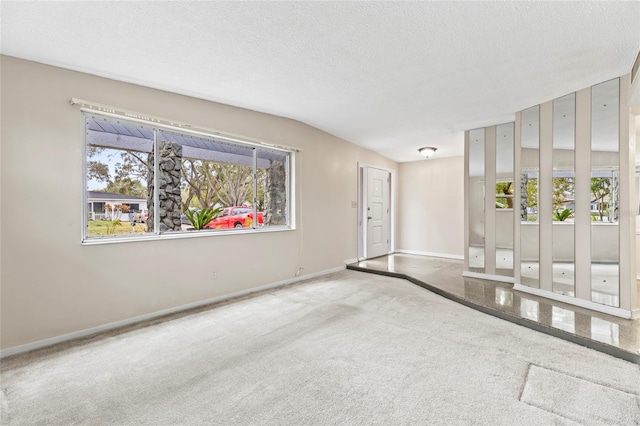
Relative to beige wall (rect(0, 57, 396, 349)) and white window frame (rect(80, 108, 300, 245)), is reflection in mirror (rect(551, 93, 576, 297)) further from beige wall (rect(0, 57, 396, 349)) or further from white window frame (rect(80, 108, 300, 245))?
beige wall (rect(0, 57, 396, 349))

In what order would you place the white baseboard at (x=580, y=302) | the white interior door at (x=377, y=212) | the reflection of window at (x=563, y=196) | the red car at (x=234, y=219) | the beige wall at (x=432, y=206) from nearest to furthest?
the white baseboard at (x=580, y=302) < the reflection of window at (x=563, y=196) < the red car at (x=234, y=219) < the white interior door at (x=377, y=212) < the beige wall at (x=432, y=206)

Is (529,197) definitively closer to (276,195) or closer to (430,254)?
(430,254)

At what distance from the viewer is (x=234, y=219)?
13.8ft

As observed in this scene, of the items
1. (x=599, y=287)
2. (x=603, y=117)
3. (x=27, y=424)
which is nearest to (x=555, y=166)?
(x=603, y=117)

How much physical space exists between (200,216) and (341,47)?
2.60m

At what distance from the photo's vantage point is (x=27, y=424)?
1.70 metres

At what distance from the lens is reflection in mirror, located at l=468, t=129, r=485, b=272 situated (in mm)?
4922

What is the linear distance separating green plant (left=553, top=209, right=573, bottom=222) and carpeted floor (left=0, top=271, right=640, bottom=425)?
1594 millimetres

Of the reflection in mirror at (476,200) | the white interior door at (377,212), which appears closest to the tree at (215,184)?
the white interior door at (377,212)

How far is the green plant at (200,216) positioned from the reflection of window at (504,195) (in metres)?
4.28

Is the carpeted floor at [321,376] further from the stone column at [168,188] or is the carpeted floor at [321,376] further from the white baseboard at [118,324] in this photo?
the stone column at [168,188]

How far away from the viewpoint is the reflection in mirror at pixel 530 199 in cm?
391

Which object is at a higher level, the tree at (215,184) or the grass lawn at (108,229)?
the tree at (215,184)

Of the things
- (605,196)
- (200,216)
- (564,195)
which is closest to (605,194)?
(605,196)
